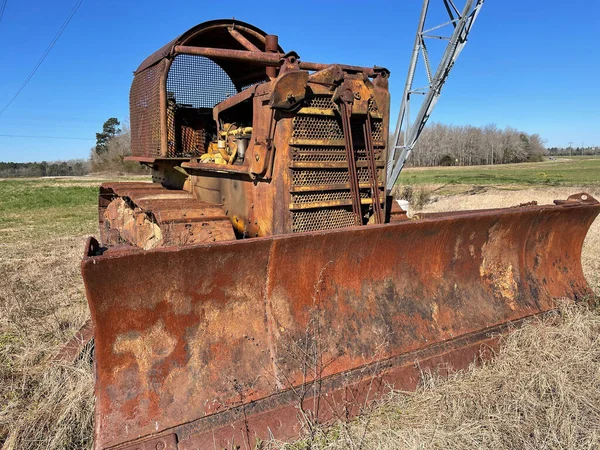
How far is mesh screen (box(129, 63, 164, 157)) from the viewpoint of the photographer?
480 cm

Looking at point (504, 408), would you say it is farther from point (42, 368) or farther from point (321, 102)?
point (42, 368)

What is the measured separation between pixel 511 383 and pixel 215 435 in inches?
77.2

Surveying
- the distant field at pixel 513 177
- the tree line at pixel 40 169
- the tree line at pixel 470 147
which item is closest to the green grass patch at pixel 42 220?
the distant field at pixel 513 177

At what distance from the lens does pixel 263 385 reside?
2658 mm

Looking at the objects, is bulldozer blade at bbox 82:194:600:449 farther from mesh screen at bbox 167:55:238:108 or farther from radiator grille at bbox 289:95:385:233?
mesh screen at bbox 167:55:238:108

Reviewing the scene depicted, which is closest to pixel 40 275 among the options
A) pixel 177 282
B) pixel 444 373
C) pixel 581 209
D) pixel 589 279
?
pixel 177 282

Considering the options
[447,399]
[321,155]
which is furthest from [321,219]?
[447,399]

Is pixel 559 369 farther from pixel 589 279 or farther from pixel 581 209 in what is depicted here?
pixel 589 279

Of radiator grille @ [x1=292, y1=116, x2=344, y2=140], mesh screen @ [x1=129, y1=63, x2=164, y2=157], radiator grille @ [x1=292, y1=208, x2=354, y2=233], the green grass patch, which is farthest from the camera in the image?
the green grass patch

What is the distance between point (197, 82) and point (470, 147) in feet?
354

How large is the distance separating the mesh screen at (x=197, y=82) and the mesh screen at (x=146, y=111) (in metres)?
0.20

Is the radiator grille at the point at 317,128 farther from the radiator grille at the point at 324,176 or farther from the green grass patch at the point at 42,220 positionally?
the green grass patch at the point at 42,220

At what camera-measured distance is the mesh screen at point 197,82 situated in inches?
200

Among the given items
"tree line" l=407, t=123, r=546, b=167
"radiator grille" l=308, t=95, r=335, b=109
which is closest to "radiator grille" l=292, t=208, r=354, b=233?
"radiator grille" l=308, t=95, r=335, b=109
